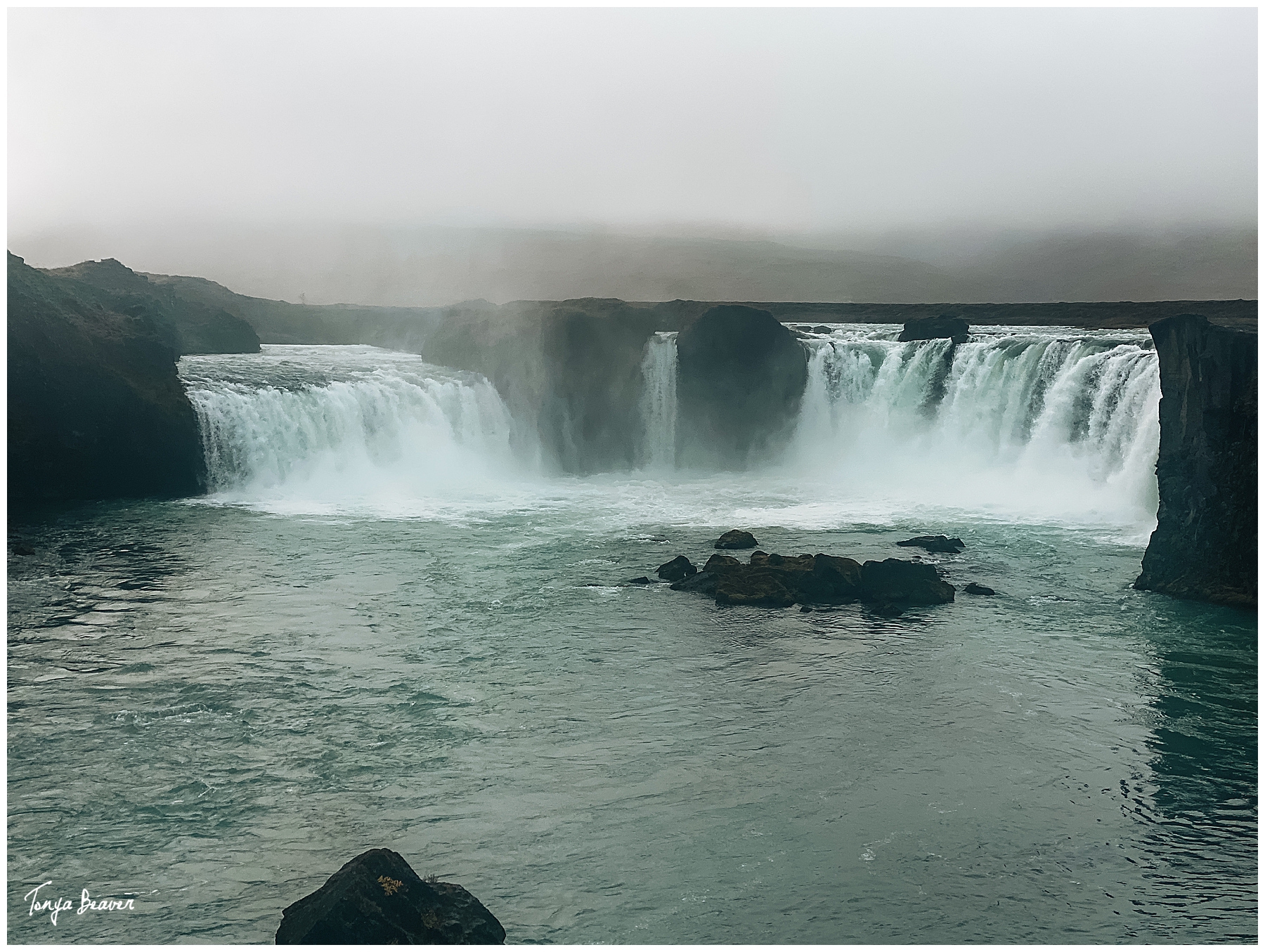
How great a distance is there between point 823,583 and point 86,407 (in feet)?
65.5

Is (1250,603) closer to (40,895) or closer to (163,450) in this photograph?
(40,895)

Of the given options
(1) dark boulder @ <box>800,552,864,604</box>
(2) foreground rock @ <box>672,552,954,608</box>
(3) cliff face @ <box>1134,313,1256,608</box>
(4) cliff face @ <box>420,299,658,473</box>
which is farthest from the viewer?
(4) cliff face @ <box>420,299,658,473</box>

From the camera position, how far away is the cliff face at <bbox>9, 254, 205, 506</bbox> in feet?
90.5

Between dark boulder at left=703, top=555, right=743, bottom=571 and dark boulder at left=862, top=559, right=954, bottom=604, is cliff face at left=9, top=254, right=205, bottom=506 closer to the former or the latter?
dark boulder at left=703, top=555, right=743, bottom=571

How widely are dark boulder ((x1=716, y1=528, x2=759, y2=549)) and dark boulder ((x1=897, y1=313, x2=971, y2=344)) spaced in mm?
19209

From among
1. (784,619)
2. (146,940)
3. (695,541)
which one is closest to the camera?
(146,940)

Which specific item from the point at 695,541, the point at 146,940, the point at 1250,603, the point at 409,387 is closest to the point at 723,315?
Result: the point at 409,387

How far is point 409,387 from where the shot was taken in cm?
3531

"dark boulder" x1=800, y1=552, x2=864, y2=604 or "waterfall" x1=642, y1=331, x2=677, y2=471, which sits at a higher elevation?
"waterfall" x1=642, y1=331, x2=677, y2=471

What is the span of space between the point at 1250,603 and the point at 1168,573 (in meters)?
1.39

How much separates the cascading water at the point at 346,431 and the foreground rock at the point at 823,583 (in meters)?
13.3

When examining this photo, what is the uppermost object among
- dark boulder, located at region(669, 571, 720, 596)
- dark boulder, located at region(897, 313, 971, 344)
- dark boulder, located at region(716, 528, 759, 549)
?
dark boulder, located at region(897, 313, 971, 344)

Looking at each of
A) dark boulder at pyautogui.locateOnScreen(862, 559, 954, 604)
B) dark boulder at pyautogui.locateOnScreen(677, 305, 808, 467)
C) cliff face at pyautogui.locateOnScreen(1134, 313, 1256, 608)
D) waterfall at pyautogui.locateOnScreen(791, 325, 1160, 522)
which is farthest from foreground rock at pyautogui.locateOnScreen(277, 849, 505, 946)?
dark boulder at pyautogui.locateOnScreen(677, 305, 808, 467)

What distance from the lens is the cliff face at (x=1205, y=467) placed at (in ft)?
57.5
